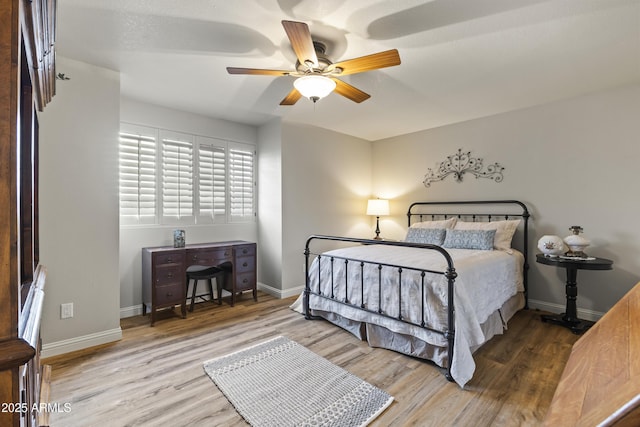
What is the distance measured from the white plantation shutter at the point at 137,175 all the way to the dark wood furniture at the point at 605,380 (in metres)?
3.94

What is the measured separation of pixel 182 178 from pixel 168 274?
128 centimetres

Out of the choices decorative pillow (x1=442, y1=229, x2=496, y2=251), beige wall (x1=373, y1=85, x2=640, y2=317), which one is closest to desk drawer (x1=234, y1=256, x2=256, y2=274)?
decorative pillow (x1=442, y1=229, x2=496, y2=251)

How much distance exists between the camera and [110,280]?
8.95ft

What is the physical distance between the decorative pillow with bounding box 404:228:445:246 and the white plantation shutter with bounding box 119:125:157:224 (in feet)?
11.1

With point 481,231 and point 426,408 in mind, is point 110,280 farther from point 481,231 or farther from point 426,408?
point 481,231

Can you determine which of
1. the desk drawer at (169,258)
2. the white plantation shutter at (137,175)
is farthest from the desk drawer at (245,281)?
the white plantation shutter at (137,175)

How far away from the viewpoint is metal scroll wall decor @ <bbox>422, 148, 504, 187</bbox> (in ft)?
12.9

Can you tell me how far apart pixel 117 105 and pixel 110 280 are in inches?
65.5

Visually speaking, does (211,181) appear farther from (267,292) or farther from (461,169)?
(461,169)

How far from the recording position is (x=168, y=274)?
323 cm

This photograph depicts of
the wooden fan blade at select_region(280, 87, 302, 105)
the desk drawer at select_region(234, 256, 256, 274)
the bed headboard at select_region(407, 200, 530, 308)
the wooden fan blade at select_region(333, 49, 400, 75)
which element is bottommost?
the desk drawer at select_region(234, 256, 256, 274)

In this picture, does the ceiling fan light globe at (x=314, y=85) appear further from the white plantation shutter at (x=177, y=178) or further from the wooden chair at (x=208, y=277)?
the wooden chair at (x=208, y=277)

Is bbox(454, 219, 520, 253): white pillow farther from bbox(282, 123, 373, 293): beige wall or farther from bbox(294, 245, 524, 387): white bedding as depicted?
bbox(282, 123, 373, 293): beige wall

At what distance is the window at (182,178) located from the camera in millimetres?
3421
